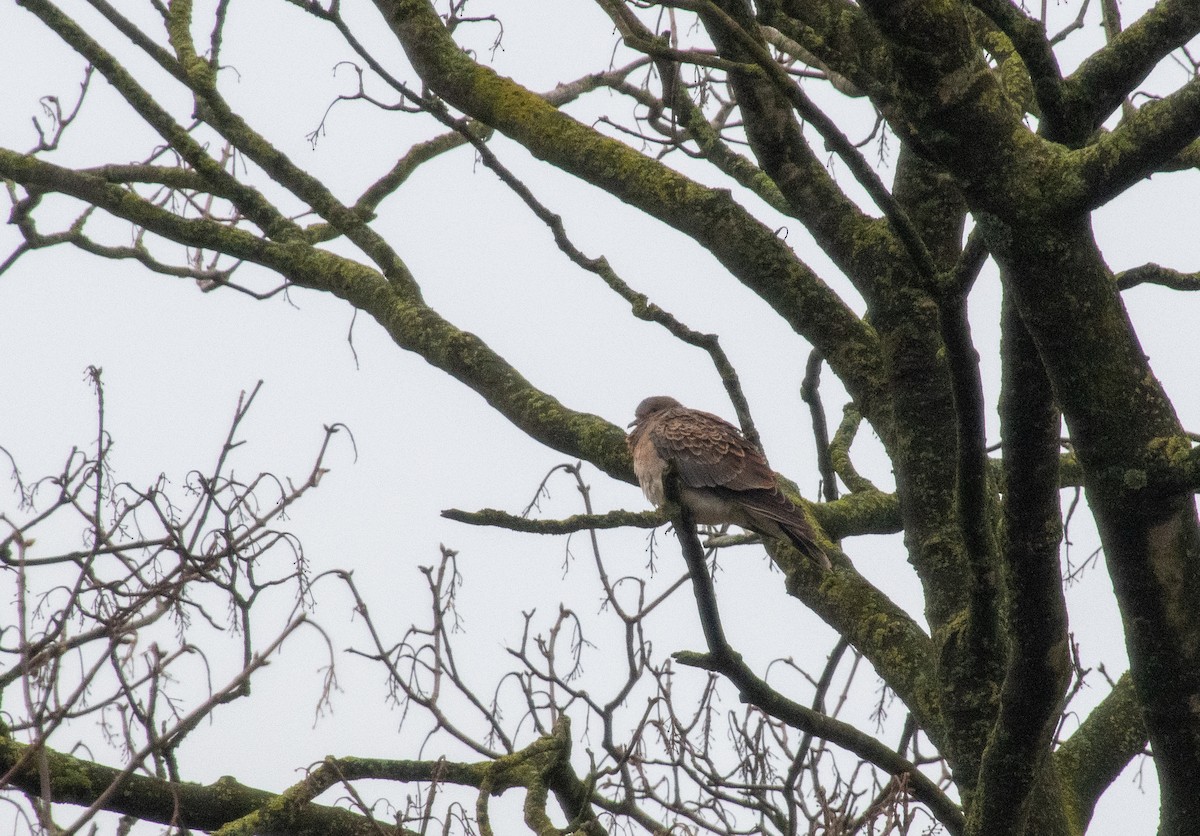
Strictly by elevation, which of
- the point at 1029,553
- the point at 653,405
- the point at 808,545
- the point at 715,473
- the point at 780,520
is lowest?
the point at 1029,553

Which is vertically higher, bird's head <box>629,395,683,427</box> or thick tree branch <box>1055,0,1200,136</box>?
bird's head <box>629,395,683,427</box>

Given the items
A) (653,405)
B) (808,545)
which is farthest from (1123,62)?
(653,405)

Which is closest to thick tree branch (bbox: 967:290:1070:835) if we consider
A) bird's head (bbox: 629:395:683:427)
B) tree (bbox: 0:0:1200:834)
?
tree (bbox: 0:0:1200:834)

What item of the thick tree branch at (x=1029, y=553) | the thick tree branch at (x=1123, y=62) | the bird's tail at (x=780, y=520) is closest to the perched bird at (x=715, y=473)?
the bird's tail at (x=780, y=520)

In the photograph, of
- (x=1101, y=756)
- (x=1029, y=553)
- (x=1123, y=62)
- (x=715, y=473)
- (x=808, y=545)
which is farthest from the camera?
(x=715, y=473)

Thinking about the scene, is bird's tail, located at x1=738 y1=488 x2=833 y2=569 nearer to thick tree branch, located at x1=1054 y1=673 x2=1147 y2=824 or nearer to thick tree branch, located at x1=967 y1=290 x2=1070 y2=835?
thick tree branch, located at x1=1054 y1=673 x2=1147 y2=824

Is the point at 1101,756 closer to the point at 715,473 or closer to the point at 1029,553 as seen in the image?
the point at 1029,553

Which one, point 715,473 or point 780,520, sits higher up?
point 715,473

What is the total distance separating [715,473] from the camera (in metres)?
6.39

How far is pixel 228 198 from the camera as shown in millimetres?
6203

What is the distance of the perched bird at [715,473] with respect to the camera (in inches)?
205

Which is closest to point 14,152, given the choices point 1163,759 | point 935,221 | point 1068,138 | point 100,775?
point 100,775

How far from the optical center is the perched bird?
205 inches

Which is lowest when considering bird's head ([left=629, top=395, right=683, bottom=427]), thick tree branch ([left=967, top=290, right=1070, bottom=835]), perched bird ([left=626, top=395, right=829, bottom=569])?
thick tree branch ([left=967, top=290, right=1070, bottom=835])
